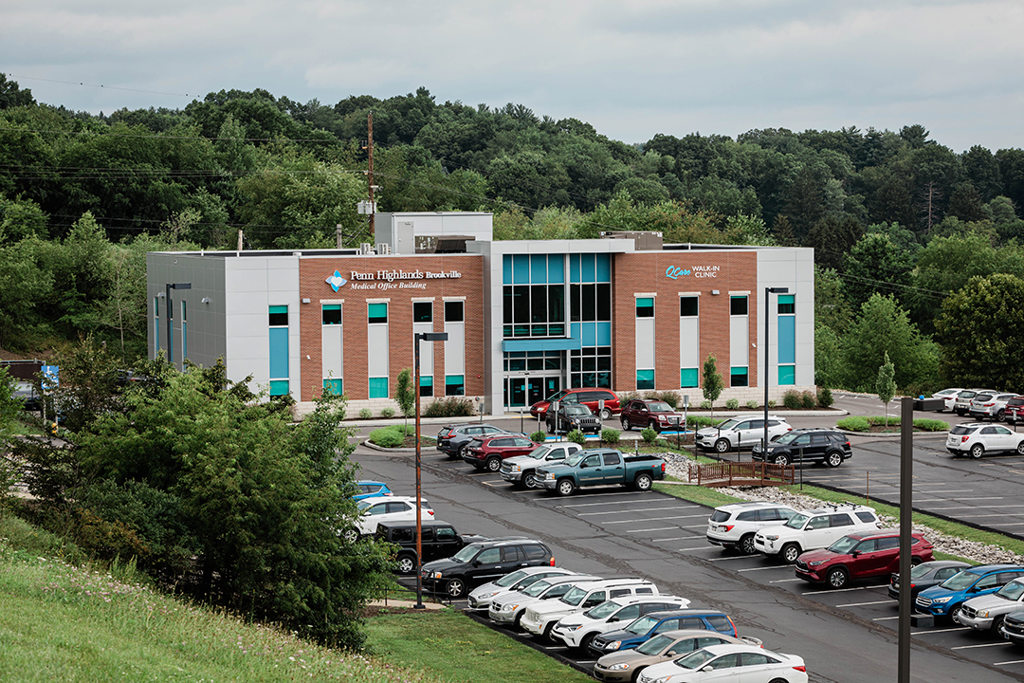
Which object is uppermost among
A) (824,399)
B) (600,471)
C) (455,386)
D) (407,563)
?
(455,386)

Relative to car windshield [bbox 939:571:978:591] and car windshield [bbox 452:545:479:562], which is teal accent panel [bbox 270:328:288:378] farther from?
car windshield [bbox 939:571:978:591]

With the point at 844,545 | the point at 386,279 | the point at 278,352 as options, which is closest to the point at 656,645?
the point at 844,545

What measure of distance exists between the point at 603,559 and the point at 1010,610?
1163cm

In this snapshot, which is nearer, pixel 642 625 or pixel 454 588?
pixel 642 625

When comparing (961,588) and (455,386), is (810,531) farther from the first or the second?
(455,386)

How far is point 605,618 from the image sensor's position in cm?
2859

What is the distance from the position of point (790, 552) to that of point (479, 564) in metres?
9.45

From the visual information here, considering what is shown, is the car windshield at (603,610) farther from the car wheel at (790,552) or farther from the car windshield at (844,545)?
the car wheel at (790,552)

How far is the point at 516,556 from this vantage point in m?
34.5

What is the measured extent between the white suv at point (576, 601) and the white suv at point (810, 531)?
26.9ft

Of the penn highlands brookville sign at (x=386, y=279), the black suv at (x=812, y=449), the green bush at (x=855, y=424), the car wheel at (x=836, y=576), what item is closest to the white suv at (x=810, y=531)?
the car wheel at (x=836, y=576)

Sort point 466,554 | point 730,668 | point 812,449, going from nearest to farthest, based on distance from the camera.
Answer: point 730,668 < point 466,554 < point 812,449

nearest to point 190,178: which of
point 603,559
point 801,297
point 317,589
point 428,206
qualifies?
point 428,206

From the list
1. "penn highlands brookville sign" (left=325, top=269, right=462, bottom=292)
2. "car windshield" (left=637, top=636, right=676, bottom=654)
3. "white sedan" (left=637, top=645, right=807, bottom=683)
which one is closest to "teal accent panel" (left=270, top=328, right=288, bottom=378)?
"penn highlands brookville sign" (left=325, top=269, right=462, bottom=292)
